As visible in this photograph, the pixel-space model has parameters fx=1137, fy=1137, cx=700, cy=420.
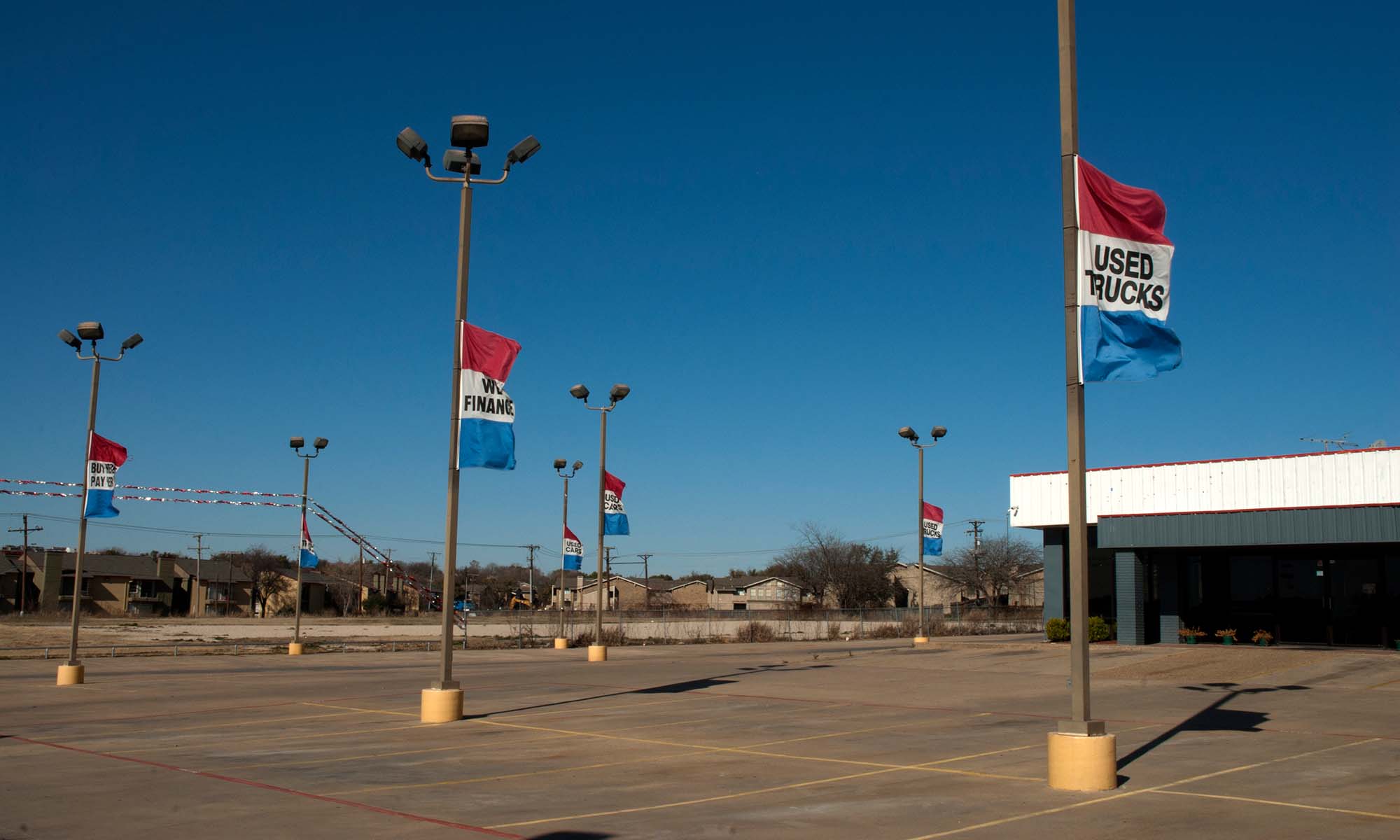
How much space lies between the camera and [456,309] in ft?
56.9

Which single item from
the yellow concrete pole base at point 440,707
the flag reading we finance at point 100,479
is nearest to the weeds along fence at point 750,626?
Result: the flag reading we finance at point 100,479

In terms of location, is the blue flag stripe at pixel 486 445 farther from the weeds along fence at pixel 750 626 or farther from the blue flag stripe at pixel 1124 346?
the weeds along fence at pixel 750 626

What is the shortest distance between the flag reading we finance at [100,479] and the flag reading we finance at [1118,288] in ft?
70.5

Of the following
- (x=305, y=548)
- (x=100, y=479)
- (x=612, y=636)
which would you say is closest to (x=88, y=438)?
(x=100, y=479)

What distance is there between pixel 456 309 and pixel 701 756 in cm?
786

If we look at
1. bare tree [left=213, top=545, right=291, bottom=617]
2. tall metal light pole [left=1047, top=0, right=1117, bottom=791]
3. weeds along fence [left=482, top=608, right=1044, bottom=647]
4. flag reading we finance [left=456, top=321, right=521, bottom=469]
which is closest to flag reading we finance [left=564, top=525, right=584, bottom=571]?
weeds along fence [left=482, top=608, right=1044, bottom=647]

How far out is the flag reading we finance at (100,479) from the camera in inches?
960

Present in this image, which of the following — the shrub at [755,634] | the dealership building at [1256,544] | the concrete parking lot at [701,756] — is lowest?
the shrub at [755,634]

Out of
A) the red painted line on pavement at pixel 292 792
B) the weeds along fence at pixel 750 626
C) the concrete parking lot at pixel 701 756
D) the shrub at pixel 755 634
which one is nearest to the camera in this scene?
the red painted line on pavement at pixel 292 792

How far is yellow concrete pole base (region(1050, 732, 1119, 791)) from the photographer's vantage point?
10.1 metres

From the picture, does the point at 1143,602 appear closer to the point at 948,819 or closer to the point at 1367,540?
the point at 1367,540

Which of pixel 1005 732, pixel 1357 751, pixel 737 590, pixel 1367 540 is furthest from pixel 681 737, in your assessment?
pixel 737 590

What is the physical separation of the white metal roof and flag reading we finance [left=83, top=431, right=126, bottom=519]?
24321 millimetres

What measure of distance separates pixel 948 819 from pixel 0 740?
12.3 m
